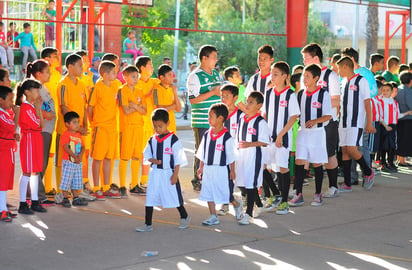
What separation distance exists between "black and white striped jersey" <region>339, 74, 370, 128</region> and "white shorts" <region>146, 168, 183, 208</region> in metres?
3.45

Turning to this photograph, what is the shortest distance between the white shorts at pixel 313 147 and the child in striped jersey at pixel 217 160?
1472 mm

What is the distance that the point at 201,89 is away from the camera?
9.73 meters

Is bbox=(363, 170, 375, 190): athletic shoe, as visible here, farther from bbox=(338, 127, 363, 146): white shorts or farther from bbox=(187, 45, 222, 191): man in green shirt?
bbox=(187, 45, 222, 191): man in green shirt

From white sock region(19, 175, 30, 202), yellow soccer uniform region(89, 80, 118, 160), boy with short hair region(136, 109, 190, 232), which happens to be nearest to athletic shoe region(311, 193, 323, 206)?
boy with short hair region(136, 109, 190, 232)

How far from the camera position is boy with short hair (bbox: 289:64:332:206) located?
898 centimetres

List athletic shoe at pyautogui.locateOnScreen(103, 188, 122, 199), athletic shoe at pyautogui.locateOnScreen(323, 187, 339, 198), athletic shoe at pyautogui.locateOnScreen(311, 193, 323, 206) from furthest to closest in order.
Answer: athletic shoe at pyautogui.locateOnScreen(323, 187, 339, 198)
athletic shoe at pyautogui.locateOnScreen(103, 188, 122, 199)
athletic shoe at pyautogui.locateOnScreen(311, 193, 323, 206)

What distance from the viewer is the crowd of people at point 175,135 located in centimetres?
789

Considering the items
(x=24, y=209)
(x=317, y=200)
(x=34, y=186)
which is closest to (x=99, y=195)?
(x=34, y=186)

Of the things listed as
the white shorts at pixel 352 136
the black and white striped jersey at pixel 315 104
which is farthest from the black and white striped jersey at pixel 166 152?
the white shorts at pixel 352 136

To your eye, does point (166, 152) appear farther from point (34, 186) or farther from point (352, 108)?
point (352, 108)

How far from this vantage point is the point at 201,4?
49344 mm

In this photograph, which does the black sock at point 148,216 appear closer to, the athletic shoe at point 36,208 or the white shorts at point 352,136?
the athletic shoe at point 36,208

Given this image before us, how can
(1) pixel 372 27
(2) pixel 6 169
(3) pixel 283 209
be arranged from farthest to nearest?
(1) pixel 372 27 → (3) pixel 283 209 → (2) pixel 6 169

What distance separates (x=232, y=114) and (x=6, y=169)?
276 centimetres
